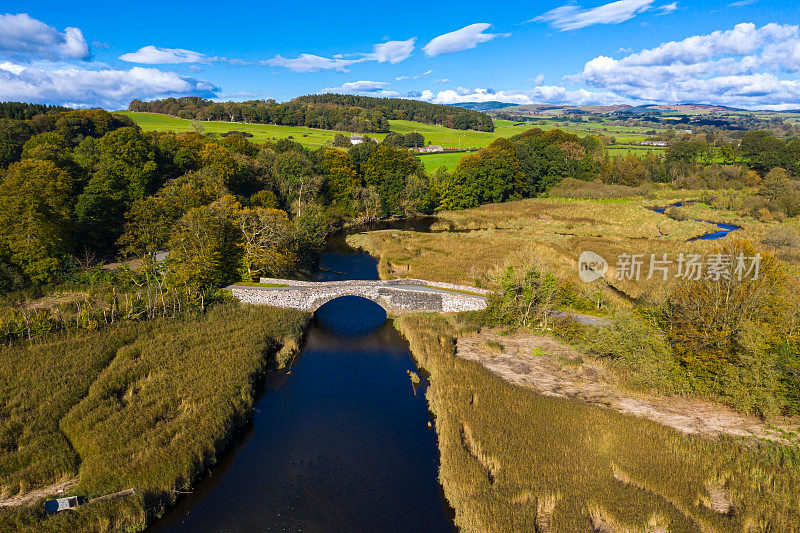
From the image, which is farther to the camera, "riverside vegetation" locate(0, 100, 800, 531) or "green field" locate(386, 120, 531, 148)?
"green field" locate(386, 120, 531, 148)

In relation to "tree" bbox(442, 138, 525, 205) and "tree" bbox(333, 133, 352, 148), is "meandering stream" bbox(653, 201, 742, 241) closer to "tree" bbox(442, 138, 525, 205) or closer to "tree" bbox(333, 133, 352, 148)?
"tree" bbox(442, 138, 525, 205)

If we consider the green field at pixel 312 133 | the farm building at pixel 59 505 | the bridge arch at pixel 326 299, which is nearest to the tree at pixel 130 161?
the bridge arch at pixel 326 299

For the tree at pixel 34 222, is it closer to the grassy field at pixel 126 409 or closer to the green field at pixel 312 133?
the grassy field at pixel 126 409

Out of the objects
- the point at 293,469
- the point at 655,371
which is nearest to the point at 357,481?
the point at 293,469

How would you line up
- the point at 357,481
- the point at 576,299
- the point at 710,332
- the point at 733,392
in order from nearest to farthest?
1. the point at 357,481
2. the point at 733,392
3. the point at 710,332
4. the point at 576,299

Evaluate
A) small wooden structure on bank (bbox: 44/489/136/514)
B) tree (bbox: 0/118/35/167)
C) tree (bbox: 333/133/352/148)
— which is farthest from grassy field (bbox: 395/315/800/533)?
tree (bbox: 333/133/352/148)

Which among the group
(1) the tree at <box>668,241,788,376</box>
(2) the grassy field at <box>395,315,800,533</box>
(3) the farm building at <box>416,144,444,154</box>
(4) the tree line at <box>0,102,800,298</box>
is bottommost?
(2) the grassy field at <box>395,315,800,533</box>

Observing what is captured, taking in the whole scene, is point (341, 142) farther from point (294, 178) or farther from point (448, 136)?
point (448, 136)

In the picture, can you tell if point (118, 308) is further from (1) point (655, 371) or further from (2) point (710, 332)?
(2) point (710, 332)

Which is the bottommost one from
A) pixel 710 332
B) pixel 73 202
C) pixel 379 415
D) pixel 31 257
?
pixel 379 415
